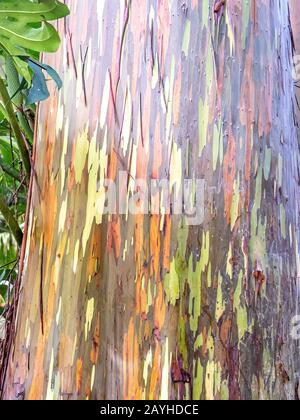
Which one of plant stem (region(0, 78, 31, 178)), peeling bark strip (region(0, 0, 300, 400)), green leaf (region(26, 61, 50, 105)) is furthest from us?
plant stem (region(0, 78, 31, 178))

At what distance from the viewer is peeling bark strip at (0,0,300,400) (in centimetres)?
72

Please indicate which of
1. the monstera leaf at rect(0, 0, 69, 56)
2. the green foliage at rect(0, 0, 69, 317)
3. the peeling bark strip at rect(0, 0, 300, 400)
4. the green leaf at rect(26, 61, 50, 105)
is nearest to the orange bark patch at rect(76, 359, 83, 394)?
the peeling bark strip at rect(0, 0, 300, 400)

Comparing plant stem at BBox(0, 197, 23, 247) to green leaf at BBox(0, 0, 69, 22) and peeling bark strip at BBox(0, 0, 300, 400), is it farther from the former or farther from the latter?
green leaf at BBox(0, 0, 69, 22)

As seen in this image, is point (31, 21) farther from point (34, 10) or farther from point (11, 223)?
point (11, 223)

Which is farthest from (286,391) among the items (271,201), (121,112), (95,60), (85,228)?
(95,60)

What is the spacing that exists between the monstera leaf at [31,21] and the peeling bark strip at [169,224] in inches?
2.1

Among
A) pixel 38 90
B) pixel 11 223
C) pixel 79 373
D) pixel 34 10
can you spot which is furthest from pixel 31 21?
pixel 79 373

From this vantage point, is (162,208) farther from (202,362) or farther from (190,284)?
(202,362)

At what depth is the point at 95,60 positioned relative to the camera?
0.85 meters

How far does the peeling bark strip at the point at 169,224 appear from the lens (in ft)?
2.37

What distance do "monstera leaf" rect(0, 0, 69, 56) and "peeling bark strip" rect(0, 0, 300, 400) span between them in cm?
5

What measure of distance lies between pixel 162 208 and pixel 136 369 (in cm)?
23

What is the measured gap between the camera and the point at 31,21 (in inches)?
35.1

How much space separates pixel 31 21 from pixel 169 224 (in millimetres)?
441
